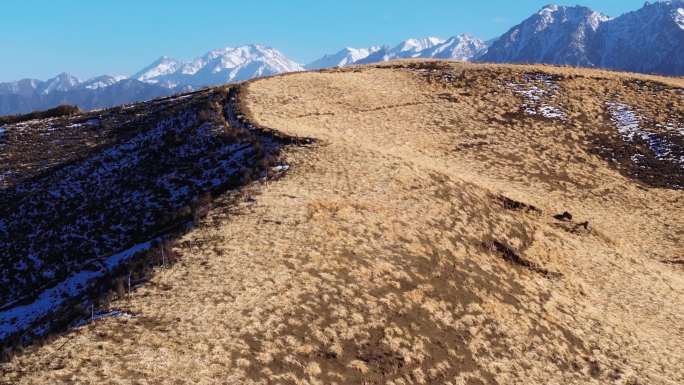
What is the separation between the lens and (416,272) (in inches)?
829

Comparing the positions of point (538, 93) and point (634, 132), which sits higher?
point (538, 93)

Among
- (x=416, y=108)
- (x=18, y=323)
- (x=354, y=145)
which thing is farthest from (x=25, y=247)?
(x=416, y=108)

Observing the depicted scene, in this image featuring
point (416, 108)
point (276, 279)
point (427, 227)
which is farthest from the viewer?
point (416, 108)

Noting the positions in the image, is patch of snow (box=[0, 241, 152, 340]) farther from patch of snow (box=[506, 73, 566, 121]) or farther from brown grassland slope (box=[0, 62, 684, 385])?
patch of snow (box=[506, 73, 566, 121])

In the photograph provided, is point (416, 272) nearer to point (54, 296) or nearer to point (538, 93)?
point (54, 296)

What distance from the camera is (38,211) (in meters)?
32.2

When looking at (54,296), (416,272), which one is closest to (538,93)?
(416,272)

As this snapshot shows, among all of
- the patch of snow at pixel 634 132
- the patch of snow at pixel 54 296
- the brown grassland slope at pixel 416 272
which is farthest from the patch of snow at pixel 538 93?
the patch of snow at pixel 54 296

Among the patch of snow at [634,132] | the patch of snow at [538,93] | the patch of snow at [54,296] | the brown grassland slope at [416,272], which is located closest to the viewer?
the brown grassland slope at [416,272]

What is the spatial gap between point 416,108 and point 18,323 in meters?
37.9

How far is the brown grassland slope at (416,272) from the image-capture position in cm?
1484

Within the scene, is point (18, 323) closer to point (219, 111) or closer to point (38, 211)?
point (38, 211)

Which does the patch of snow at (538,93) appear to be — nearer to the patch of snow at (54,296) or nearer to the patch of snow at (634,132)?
the patch of snow at (634,132)

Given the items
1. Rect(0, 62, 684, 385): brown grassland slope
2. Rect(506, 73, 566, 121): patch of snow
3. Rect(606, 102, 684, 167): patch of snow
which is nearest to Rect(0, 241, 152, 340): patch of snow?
Rect(0, 62, 684, 385): brown grassland slope
